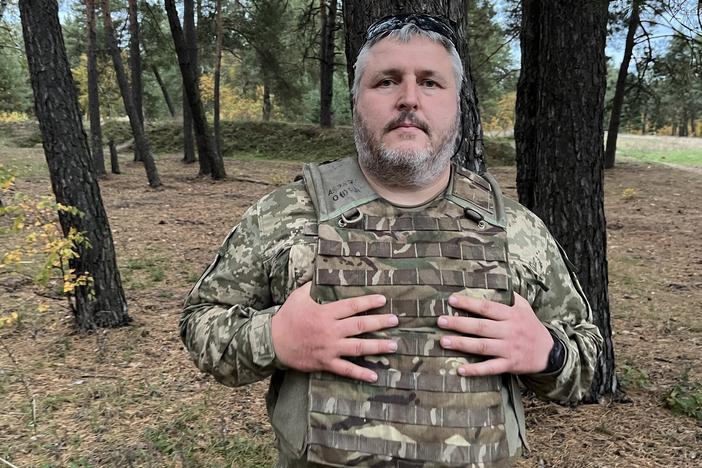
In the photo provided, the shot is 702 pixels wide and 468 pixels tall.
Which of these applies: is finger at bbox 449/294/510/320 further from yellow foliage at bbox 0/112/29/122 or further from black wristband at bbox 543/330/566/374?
yellow foliage at bbox 0/112/29/122

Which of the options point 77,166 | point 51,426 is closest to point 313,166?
point 51,426

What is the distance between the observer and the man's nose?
142 cm

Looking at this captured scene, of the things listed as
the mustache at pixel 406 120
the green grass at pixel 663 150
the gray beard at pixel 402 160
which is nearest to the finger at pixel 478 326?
the gray beard at pixel 402 160

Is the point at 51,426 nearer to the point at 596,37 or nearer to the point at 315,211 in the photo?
the point at 315,211

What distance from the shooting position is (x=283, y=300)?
1.45m

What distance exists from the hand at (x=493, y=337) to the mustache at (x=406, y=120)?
49cm

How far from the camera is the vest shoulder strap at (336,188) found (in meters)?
1.44

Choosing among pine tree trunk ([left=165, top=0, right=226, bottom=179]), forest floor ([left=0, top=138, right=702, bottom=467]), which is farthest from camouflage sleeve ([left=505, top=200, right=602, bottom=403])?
pine tree trunk ([left=165, top=0, right=226, bottom=179])

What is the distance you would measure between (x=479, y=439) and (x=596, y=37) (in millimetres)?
3204

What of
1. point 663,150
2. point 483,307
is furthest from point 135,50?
point 663,150

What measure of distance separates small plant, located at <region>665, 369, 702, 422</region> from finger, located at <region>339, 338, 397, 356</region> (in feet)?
11.3

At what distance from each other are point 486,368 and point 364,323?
325mm

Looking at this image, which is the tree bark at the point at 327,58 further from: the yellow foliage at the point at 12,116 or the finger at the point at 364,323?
the yellow foliage at the point at 12,116

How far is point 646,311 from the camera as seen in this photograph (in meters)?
5.86
